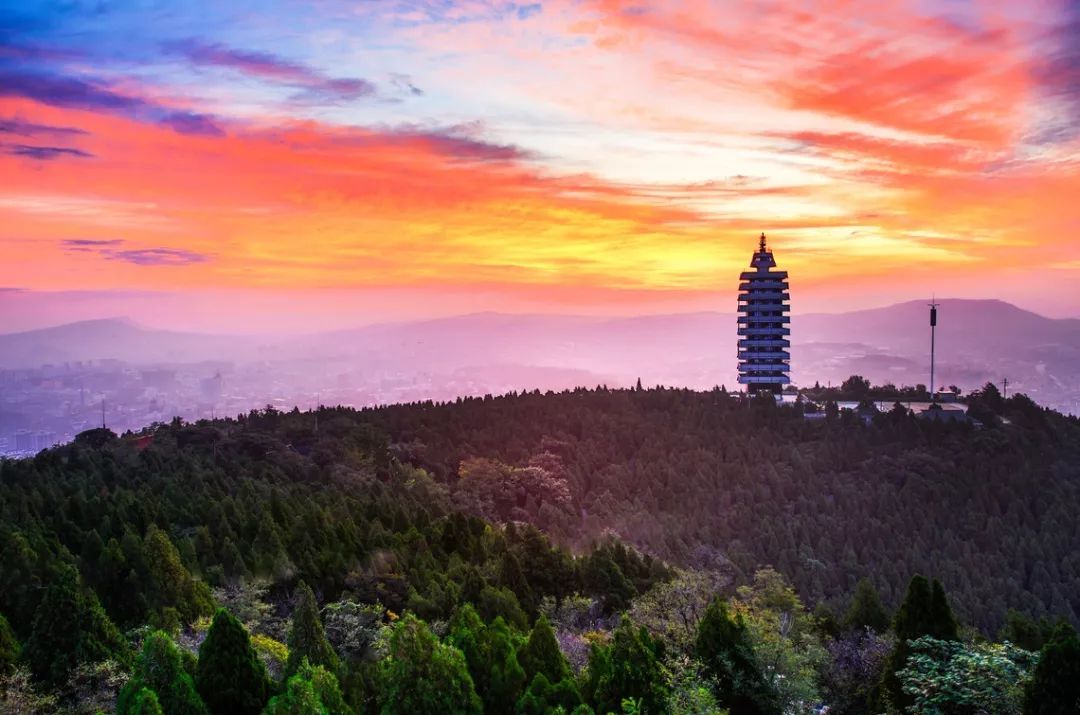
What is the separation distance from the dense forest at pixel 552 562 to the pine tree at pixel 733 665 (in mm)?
82

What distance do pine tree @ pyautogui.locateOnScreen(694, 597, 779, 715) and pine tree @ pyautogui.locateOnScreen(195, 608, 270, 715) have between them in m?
11.6

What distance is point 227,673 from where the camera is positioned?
63.0ft

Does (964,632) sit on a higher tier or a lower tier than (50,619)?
lower

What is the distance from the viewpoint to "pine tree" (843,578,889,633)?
3209cm

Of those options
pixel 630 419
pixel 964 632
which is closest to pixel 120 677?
pixel 964 632

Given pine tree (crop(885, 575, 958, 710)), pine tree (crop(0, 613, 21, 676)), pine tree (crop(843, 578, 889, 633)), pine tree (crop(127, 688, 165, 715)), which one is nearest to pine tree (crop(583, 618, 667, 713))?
pine tree (crop(885, 575, 958, 710))

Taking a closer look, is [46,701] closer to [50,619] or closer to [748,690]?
[50,619]

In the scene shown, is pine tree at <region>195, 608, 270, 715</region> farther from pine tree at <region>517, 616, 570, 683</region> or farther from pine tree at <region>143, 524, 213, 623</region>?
pine tree at <region>143, 524, 213, 623</region>

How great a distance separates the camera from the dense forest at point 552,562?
1995 cm

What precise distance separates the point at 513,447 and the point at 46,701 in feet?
152

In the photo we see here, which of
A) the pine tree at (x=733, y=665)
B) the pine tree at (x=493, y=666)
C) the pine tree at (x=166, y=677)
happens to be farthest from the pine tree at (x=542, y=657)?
the pine tree at (x=166, y=677)

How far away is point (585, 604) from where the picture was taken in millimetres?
31562

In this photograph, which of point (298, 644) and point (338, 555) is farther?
point (338, 555)

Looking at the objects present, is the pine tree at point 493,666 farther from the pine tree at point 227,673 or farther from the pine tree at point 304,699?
the pine tree at point 227,673
